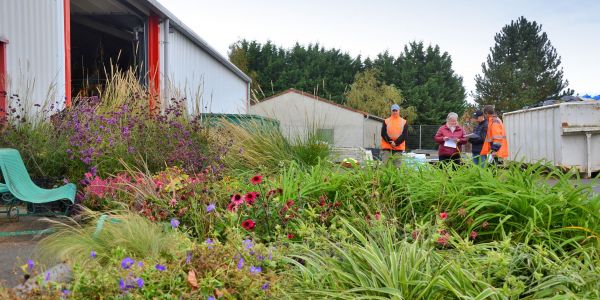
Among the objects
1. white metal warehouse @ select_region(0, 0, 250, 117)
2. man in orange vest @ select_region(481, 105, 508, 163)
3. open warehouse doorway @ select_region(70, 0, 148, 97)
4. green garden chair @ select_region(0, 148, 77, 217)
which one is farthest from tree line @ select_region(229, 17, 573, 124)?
green garden chair @ select_region(0, 148, 77, 217)

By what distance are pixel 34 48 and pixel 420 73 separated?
48.8 meters

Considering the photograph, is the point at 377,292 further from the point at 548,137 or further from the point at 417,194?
the point at 548,137

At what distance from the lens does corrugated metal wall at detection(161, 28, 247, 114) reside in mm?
9992

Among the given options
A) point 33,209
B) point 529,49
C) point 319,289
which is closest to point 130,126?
point 33,209

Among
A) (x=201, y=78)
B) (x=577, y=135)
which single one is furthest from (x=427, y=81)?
(x=201, y=78)

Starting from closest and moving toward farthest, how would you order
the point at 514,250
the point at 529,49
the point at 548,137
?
the point at 514,250, the point at 548,137, the point at 529,49

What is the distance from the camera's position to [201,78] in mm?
11250

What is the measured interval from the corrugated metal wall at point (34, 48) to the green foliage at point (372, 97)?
36289 mm

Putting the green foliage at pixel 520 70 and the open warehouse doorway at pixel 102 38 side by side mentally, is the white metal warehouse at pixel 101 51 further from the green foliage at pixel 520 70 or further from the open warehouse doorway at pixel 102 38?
the green foliage at pixel 520 70

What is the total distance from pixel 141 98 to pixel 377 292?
5.64 meters

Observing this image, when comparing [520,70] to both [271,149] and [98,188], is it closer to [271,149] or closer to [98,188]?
[271,149]

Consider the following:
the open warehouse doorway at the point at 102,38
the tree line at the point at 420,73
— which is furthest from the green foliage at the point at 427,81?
the open warehouse doorway at the point at 102,38

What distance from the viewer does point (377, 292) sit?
2119 millimetres

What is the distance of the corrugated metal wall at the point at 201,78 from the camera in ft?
32.8
